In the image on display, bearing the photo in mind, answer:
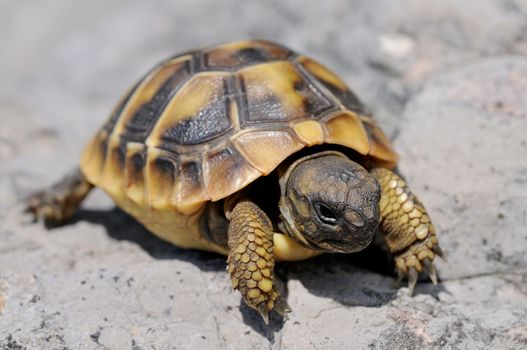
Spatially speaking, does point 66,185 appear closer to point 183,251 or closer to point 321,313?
point 183,251

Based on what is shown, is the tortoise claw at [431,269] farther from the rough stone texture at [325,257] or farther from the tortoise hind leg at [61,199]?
the tortoise hind leg at [61,199]

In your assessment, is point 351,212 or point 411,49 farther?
point 411,49

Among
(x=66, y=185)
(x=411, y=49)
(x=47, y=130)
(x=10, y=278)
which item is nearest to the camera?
(x=10, y=278)

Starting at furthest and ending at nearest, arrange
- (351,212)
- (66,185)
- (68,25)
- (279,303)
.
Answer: (68,25) → (66,185) → (279,303) → (351,212)

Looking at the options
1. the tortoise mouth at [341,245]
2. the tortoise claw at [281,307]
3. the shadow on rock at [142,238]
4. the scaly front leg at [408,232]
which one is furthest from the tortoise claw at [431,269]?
the shadow on rock at [142,238]

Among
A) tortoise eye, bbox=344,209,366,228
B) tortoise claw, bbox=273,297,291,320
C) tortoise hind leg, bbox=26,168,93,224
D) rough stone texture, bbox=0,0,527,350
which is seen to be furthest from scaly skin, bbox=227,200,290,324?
tortoise hind leg, bbox=26,168,93,224

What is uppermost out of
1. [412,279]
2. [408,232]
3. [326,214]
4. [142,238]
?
[326,214]

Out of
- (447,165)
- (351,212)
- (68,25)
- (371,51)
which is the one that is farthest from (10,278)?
(68,25)

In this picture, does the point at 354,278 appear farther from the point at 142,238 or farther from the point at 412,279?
the point at 142,238

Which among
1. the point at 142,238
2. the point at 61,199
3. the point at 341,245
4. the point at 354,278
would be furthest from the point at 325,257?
the point at 61,199
